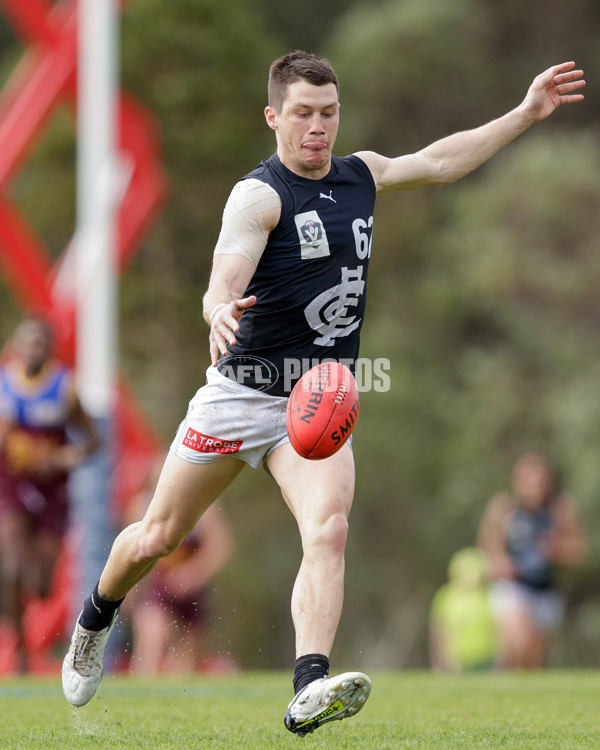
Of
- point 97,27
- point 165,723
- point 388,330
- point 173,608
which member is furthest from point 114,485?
point 388,330

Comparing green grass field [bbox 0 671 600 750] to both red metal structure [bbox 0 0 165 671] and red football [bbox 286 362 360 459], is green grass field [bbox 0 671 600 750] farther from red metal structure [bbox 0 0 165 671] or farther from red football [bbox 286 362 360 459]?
red metal structure [bbox 0 0 165 671]

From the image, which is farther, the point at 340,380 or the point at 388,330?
the point at 388,330

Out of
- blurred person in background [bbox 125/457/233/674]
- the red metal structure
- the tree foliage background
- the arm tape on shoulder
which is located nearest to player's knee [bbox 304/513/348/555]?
the arm tape on shoulder

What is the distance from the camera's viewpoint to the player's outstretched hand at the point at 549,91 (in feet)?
18.0

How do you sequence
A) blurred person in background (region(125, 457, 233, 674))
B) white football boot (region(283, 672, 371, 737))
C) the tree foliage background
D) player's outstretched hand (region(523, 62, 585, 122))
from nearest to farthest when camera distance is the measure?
white football boot (region(283, 672, 371, 737)) < player's outstretched hand (region(523, 62, 585, 122)) < blurred person in background (region(125, 457, 233, 674)) < the tree foliage background

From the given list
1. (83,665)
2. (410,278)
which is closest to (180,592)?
→ (83,665)

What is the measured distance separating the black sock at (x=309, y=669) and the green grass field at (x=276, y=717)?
0.20 meters

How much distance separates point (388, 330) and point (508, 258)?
3.44 m

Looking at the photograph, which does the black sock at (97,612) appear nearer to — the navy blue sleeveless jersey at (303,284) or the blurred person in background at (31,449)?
the navy blue sleeveless jersey at (303,284)

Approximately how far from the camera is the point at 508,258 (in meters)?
21.2

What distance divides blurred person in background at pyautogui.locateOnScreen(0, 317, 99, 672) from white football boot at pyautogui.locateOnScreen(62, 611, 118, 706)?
4463 millimetres

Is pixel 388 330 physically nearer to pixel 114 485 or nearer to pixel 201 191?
pixel 201 191

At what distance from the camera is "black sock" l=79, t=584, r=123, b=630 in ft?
17.5

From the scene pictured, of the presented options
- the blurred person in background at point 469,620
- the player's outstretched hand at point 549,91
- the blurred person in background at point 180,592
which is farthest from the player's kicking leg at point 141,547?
the blurred person in background at point 469,620
